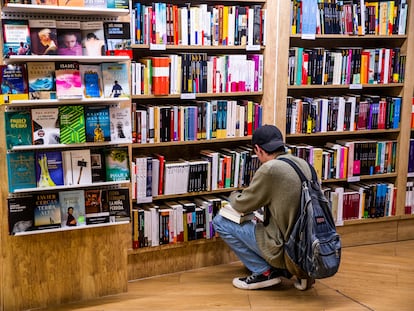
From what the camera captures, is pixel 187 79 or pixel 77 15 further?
pixel 187 79

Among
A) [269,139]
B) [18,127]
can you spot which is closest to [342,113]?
[269,139]

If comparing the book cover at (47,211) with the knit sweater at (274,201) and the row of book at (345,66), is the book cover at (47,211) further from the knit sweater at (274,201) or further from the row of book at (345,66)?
the row of book at (345,66)

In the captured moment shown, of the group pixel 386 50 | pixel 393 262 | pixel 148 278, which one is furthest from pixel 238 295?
pixel 386 50

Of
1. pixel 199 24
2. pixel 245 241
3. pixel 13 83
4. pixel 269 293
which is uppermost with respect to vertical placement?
pixel 199 24

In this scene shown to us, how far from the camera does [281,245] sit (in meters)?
3.54

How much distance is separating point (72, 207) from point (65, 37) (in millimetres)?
977

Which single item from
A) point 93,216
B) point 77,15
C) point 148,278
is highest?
point 77,15

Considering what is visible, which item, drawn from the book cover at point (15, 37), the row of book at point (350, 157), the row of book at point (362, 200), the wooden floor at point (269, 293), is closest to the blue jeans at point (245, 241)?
the wooden floor at point (269, 293)

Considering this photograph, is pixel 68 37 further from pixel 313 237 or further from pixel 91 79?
pixel 313 237

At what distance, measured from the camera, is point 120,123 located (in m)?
3.38

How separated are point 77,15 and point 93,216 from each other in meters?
1.18

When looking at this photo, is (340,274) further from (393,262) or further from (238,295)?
(238,295)

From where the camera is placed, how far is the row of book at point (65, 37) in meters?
3.01

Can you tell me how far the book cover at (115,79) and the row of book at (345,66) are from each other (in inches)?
56.7
